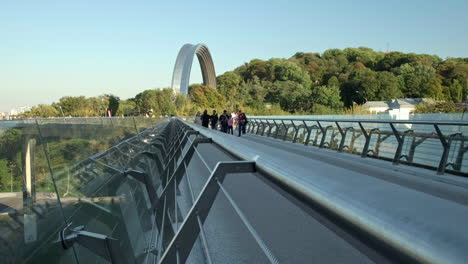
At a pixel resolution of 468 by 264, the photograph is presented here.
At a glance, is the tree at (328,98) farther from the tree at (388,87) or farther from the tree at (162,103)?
the tree at (162,103)

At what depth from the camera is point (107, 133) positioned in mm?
4668

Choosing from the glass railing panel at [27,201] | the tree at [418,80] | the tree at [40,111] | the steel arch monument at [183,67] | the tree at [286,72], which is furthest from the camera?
the tree at [286,72]

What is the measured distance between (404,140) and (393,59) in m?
116

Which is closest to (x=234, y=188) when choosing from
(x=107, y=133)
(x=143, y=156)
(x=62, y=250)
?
(x=143, y=156)

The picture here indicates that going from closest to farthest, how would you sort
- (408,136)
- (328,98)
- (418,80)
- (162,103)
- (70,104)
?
(408,136), (162,103), (70,104), (328,98), (418,80)

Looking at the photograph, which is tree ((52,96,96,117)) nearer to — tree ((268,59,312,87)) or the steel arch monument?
the steel arch monument

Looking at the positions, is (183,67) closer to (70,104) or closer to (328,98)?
(70,104)

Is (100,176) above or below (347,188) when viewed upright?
below

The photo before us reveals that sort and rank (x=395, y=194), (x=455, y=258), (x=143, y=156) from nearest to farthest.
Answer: (x=455, y=258)
(x=395, y=194)
(x=143, y=156)

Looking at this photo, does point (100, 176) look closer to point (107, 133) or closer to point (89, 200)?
point (89, 200)

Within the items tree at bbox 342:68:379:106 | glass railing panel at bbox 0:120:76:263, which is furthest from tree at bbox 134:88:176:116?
glass railing panel at bbox 0:120:76:263

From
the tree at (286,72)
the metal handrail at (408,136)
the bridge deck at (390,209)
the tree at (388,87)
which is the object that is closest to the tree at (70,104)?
the tree at (286,72)

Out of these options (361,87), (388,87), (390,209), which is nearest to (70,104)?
(361,87)

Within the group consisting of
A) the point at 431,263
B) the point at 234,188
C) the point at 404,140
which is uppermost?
the point at 431,263
